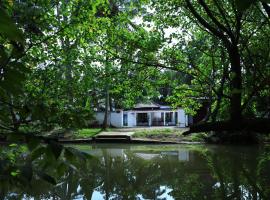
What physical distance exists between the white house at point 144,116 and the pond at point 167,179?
19322mm

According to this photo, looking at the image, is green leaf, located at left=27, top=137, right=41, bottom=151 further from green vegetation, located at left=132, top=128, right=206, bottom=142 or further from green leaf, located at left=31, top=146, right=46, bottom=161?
green vegetation, located at left=132, top=128, right=206, bottom=142

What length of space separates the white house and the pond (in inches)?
761

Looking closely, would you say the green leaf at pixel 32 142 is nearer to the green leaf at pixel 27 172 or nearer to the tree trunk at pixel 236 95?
the green leaf at pixel 27 172

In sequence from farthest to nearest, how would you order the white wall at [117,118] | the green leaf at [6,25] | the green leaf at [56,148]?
the white wall at [117,118], the green leaf at [56,148], the green leaf at [6,25]

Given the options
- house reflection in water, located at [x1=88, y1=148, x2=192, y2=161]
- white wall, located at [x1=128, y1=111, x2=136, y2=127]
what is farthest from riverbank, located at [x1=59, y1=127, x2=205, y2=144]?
white wall, located at [x1=128, y1=111, x2=136, y2=127]

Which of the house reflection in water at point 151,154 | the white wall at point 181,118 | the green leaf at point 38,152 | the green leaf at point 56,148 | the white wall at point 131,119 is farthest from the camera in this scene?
the white wall at point 131,119

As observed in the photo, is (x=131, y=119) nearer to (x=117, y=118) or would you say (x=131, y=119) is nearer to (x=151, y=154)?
(x=117, y=118)

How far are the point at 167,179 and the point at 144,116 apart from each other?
92.1 feet

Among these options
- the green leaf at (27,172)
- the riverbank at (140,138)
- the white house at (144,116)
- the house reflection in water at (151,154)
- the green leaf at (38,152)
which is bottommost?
the house reflection in water at (151,154)

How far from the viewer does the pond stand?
867cm

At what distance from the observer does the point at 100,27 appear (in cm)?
856

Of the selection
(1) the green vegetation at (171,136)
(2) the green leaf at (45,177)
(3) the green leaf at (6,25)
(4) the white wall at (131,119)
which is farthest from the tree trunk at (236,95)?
(4) the white wall at (131,119)

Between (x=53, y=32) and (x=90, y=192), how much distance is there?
156 inches

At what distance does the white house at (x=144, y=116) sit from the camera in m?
35.0
